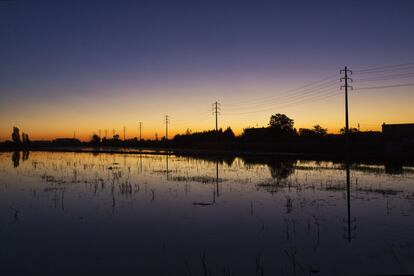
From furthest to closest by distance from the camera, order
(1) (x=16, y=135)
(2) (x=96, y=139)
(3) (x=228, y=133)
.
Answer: (2) (x=96, y=139), (1) (x=16, y=135), (3) (x=228, y=133)

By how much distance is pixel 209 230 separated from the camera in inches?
390

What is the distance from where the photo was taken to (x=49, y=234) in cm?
963

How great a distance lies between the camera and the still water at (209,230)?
288 inches

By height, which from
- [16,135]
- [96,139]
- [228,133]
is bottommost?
[96,139]

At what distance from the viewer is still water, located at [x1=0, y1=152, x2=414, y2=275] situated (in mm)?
7324

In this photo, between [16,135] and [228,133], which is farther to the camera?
[16,135]

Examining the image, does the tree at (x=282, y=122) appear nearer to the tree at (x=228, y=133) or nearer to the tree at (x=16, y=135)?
the tree at (x=228, y=133)

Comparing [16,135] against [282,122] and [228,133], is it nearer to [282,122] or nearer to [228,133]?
[228,133]

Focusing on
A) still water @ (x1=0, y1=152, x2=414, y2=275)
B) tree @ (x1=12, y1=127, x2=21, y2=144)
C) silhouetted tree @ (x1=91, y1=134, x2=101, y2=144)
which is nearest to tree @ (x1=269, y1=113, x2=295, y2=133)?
still water @ (x1=0, y1=152, x2=414, y2=275)

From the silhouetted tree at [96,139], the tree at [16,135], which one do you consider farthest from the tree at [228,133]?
the tree at [16,135]

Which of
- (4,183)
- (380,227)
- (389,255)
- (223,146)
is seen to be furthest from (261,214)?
(223,146)

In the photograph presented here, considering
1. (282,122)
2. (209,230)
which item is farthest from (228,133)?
(209,230)

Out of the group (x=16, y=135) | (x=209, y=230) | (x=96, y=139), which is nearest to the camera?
(x=209, y=230)

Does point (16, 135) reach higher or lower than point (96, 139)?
higher
